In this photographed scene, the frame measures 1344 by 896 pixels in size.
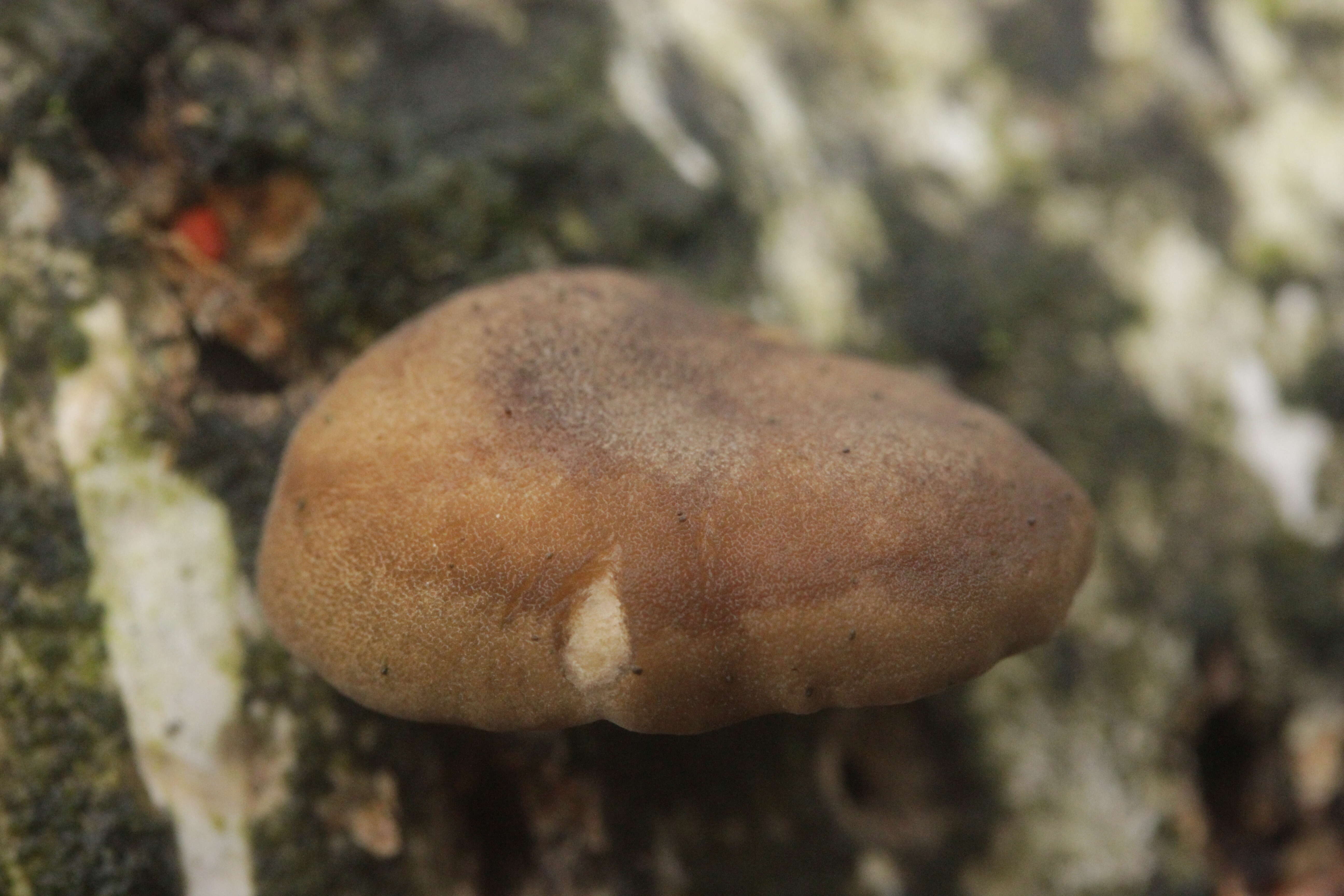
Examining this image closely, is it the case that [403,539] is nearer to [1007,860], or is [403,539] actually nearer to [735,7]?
[1007,860]

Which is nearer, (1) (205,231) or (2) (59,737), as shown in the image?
(2) (59,737)

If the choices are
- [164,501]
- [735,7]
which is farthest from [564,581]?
[735,7]

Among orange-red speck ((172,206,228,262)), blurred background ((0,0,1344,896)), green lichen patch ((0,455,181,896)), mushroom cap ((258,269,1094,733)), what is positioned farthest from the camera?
orange-red speck ((172,206,228,262))

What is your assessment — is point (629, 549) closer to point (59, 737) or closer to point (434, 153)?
point (59, 737)

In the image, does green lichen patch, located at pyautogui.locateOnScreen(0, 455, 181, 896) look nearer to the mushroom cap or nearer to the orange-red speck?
the mushroom cap

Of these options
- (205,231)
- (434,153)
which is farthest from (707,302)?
(205,231)

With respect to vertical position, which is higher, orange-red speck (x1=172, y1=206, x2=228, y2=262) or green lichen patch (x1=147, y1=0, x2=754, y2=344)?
green lichen patch (x1=147, y1=0, x2=754, y2=344)

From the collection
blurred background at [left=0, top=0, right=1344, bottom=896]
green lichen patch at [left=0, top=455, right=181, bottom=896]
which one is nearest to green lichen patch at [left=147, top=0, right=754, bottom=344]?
blurred background at [left=0, top=0, right=1344, bottom=896]
